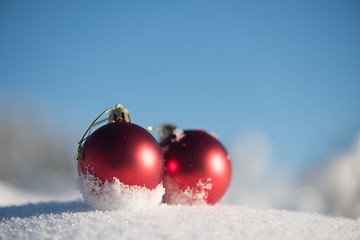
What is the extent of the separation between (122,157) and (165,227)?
29 centimetres

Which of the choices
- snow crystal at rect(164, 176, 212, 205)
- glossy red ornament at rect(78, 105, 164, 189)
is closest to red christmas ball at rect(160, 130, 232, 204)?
snow crystal at rect(164, 176, 212, 205)

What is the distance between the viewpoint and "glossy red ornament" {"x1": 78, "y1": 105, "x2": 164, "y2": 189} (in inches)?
38.0

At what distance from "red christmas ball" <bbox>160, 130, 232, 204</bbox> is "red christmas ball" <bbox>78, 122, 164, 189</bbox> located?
123 millimetres

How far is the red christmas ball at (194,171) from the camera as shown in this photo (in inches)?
45.5

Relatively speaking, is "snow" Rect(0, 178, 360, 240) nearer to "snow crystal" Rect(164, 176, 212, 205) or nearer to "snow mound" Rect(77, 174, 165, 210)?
"snow mound" Rect(77, 174, 165, 210)

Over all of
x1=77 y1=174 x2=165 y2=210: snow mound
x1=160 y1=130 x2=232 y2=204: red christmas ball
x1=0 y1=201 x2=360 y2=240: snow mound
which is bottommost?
x1=0 y1=201 x2=360 y2=240: snow mound

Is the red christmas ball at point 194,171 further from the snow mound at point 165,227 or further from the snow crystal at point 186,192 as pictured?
the snow mound at point 165,227

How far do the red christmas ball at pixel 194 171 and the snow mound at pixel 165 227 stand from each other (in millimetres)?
187

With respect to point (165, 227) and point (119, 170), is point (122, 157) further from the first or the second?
point (165, 227)

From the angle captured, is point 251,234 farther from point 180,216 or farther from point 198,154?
point 198,154

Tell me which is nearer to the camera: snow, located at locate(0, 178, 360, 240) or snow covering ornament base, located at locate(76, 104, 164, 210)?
snow, located at locate(0, 178, 360, 240)

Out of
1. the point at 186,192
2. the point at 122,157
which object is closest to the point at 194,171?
the point at 186,192

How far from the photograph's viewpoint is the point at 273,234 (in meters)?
0.78

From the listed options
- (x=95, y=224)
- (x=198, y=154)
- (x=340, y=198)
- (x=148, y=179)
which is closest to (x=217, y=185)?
(x=198, y=154)
